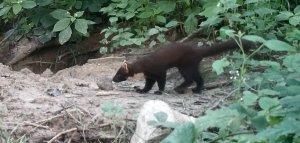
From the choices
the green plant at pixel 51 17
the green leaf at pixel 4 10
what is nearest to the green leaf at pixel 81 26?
the green plant at pixel 51 17

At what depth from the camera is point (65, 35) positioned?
6.91m

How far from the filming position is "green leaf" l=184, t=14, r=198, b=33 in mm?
6452

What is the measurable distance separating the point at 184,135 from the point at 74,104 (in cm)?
211

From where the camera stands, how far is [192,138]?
106 inches

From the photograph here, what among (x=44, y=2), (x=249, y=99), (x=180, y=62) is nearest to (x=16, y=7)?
(x=44, y=2)

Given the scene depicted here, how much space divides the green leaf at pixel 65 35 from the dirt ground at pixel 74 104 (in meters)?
0.74

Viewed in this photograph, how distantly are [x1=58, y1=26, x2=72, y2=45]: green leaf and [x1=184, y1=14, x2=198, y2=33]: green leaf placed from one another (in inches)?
50.2

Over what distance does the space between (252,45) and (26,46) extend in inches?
133

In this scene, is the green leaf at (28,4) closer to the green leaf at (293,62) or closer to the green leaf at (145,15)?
the green leaf at (145,15)

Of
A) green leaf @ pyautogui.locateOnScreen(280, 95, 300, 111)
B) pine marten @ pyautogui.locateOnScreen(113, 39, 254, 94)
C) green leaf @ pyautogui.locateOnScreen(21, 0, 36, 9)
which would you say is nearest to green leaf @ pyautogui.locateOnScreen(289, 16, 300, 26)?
pine marten @ pyautogui.locateOnScreen(113, 39, 254, 94)

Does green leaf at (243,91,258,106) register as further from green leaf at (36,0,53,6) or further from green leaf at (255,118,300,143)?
green leaf at (36,0,53,6)

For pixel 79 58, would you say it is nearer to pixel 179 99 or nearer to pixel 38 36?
pixel 38 36

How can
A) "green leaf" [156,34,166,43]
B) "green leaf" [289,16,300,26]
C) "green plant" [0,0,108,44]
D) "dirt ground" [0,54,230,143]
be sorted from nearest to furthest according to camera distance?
"dirt ground" [0,54,230,143], "green leaf" [289,16,300,26], "green leaf" [156,34,166,43], "green plant" [0,0,108,44]

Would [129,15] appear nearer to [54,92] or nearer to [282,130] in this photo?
[54,92]
